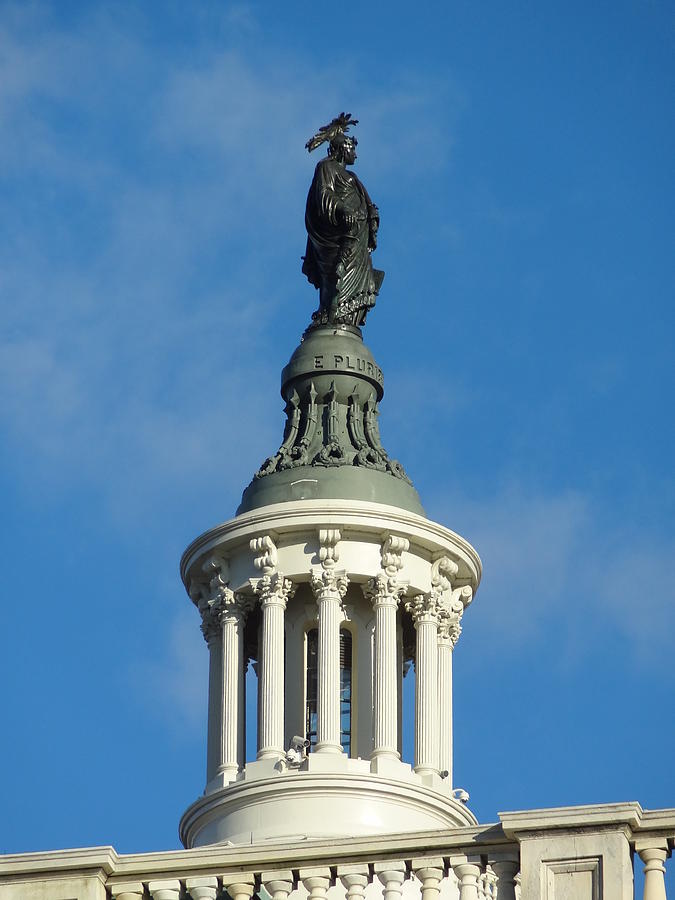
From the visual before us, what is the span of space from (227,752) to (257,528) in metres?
3.83

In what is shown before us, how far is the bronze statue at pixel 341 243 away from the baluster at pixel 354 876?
74.6 feet

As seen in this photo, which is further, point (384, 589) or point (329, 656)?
point (384, 589)

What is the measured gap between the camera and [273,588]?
1850 inches

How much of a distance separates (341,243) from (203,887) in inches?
917

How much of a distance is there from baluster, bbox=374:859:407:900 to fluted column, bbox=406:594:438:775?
1693 centimetres

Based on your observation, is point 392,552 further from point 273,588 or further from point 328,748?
point 328,748

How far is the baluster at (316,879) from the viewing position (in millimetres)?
29406

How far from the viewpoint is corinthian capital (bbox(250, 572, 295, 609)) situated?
47.0m

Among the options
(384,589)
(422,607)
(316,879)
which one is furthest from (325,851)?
(422,607)

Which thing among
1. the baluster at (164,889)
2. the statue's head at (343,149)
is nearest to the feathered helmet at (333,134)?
the statue's head at (343,149)

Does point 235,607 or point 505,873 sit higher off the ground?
point 235,607

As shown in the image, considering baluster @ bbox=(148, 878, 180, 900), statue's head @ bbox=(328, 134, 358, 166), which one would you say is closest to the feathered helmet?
statue's head @ bbox=(328, 134, 358, 166)

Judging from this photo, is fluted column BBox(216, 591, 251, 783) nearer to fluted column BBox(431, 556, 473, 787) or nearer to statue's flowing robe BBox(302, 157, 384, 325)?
fluted column BBox(431, 556, 473, 787)

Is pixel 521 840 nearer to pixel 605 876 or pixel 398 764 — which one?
pixel 605 876
